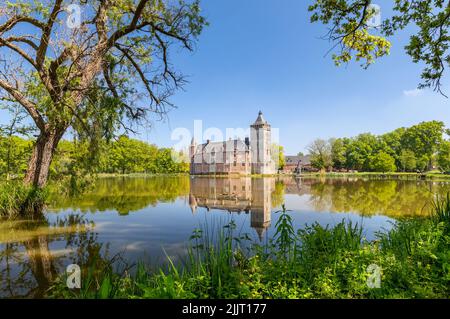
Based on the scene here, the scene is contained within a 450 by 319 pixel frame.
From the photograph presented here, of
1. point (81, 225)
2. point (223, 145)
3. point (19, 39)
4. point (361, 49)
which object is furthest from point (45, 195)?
point (223, 145)

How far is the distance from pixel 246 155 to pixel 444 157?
154 ft

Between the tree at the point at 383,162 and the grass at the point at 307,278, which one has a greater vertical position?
the tree at the point at 383,162

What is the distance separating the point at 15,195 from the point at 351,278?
11317 millimetres

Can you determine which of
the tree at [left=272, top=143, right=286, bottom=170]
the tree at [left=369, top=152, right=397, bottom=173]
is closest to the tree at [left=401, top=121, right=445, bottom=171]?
the tree at [left=369, top=152, right=397, bottom=173]

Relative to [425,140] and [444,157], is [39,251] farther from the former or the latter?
[425,140]

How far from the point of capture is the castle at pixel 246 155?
68.1 metres

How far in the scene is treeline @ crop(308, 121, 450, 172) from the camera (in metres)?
61.7

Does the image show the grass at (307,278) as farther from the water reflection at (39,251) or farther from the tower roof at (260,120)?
the tower roof at (260,120)

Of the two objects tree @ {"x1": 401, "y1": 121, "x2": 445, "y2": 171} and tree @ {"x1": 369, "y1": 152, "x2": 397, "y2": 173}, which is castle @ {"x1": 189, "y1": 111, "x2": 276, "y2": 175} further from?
tree @ {"x1": 401, "y1": 121, "x2": 445, "y2": 171}

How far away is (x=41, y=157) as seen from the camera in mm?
9500

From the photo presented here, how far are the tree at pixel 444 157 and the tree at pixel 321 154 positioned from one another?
2544cm

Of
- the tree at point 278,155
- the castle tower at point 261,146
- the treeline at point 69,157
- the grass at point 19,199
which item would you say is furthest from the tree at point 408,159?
the grass at point 19,199
